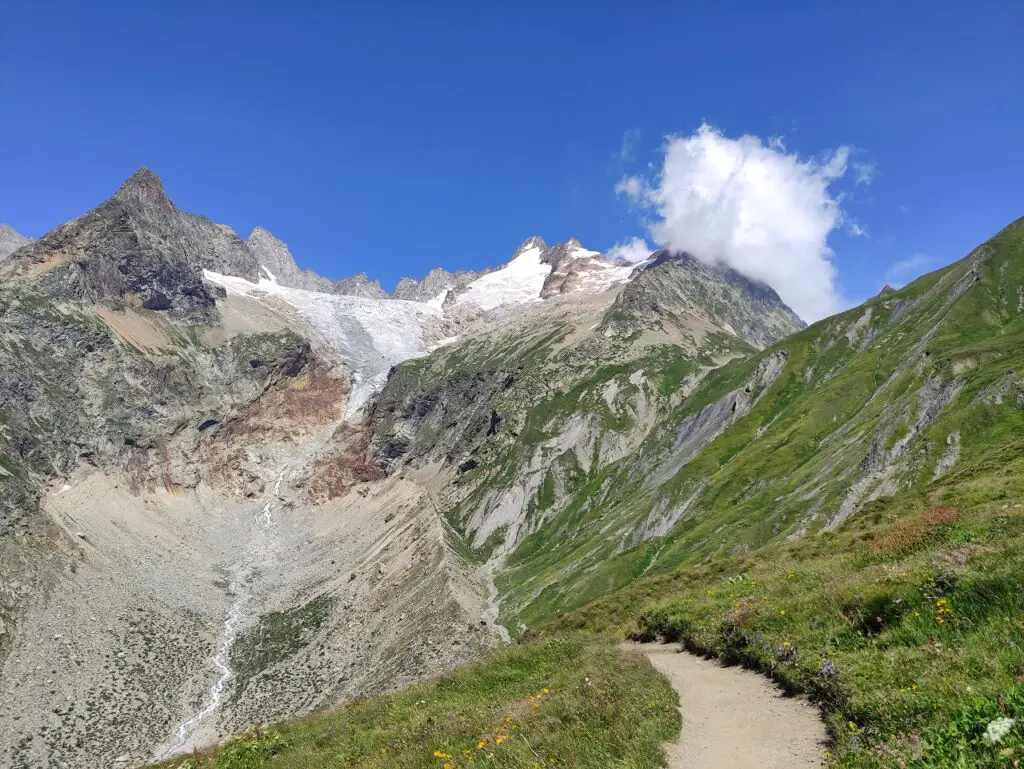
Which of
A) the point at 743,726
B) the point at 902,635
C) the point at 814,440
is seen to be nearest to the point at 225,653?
the point at 814,440

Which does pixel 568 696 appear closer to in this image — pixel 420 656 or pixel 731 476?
pixel 420 656

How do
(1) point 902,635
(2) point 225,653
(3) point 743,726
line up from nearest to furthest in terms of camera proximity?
(1) point 902,635 < (3) point 743,726 < (2) point 225,653

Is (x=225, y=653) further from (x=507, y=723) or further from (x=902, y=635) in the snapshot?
(x=902, y=635)

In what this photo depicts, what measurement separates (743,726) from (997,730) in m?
6.10

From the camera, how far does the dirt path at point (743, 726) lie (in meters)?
10.8

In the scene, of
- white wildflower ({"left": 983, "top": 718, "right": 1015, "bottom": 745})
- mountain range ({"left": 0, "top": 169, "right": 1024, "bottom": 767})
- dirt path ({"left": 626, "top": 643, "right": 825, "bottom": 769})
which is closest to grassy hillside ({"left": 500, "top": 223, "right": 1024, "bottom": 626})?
mountain range ({"left": 0, "top": 169, "right": 1024, "bottom": 767})

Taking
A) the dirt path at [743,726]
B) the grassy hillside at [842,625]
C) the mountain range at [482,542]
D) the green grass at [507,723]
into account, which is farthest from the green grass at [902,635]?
the mountain range at [482,542]

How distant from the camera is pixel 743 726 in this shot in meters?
12.4

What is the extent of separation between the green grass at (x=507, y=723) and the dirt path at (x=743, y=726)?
501 mm

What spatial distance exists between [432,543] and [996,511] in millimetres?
136425

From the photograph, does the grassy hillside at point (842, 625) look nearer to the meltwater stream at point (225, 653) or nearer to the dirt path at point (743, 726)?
the dirt path at point (743, 726)

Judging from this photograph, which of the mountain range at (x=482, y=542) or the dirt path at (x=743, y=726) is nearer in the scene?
the dirt path at (x=743, y=726)

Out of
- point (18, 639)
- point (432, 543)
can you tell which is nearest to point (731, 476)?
point (432, 543)

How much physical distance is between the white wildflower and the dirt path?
3.60 metres
